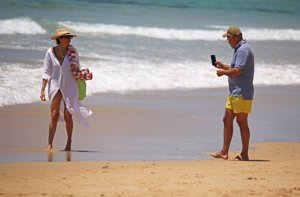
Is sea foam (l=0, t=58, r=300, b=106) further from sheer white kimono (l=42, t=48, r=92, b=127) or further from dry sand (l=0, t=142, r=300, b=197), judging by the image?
dry sand (l=0, t=142, r=300, b=197)

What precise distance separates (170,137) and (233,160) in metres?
1.63

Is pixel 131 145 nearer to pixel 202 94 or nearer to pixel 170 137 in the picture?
pixel 170 137

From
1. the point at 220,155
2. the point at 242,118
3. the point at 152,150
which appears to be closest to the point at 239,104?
the point at 242,118

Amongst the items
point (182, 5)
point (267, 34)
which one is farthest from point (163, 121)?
point (182, 5)

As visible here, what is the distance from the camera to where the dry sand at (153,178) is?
6.60 meters

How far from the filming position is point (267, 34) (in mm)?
29703

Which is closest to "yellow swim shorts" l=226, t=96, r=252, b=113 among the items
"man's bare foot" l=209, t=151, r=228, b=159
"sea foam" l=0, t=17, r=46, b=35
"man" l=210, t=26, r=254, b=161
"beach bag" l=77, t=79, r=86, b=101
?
"man" l=210, t=26, r=254, b=161

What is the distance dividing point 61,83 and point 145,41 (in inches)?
571

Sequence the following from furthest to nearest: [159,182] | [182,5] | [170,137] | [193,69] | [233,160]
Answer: [182,5]
[193,69]
[170,137]
[233,160]
[159,182]

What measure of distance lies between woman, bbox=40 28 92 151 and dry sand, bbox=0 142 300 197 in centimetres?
122

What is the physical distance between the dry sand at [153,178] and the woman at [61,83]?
1.22 m

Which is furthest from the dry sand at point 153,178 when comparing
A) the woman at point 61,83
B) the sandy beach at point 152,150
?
the woman at point 61,83

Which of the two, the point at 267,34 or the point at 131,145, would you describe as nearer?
the point at 131,145

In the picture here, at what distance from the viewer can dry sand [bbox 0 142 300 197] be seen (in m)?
6.60
